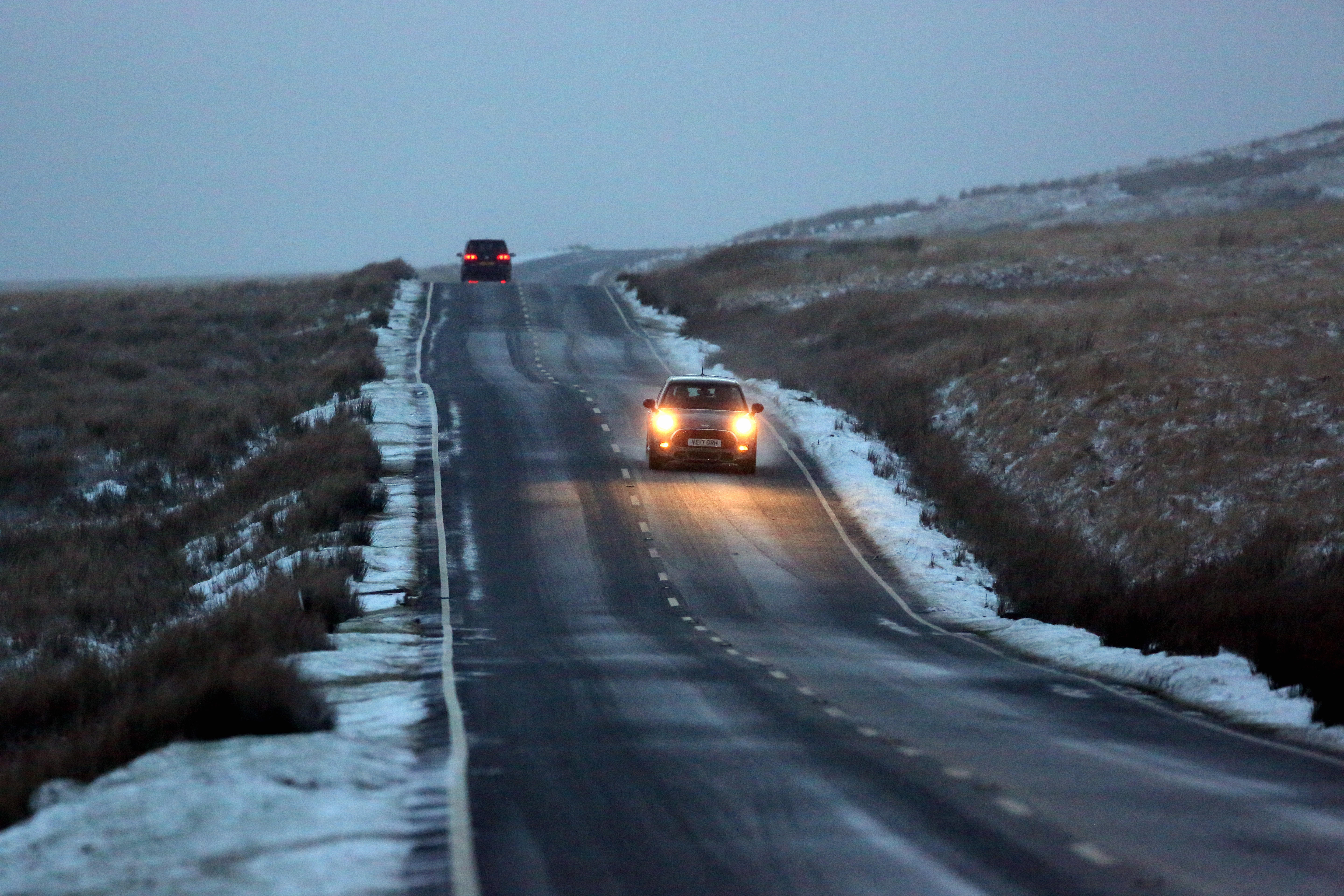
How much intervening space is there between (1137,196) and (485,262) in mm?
43571

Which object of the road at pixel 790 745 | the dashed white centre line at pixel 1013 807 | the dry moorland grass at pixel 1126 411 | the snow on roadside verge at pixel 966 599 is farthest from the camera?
the dry moorland grass at pixel 1126 411

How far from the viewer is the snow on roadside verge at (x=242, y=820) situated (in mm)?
7648

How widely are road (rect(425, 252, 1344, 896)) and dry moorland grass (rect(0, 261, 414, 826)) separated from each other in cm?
196

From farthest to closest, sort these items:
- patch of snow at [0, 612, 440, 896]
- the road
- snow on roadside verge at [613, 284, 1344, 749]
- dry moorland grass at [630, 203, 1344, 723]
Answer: dry moorland grass at [630, 203, 1344, 723] → snow on roadside verge at [613, 284, 1344, 749] → the road → patch of snow at [0, 612, 440, 896]

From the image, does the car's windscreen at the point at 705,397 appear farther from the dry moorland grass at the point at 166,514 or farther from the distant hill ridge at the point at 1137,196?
the distant hill ridge at the point at 1137,196

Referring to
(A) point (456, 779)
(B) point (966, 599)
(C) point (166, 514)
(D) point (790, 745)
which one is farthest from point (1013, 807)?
(C) point (166, 514)

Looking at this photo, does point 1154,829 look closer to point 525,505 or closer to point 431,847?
point 431,847

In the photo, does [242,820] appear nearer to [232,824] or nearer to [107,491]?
[232,824]

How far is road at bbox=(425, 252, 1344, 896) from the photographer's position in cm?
816

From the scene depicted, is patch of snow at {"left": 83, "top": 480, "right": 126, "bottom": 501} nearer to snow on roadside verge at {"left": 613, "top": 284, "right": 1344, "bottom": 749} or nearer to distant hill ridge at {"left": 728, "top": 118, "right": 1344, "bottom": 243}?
snow on roadside verge at {"left": 613, "top": 284, "right": 1344, "bottom": 749}

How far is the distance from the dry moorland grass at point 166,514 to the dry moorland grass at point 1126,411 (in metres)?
9.49

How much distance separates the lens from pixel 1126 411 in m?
30.9

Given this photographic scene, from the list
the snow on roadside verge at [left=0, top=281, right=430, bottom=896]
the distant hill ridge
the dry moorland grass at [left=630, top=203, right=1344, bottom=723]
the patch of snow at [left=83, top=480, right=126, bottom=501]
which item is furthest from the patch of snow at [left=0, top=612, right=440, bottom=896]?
the distant hill ridge

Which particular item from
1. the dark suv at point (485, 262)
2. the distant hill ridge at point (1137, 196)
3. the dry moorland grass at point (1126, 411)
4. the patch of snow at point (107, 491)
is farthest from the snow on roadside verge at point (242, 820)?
the distant hill ridge at point (1137, 196)
